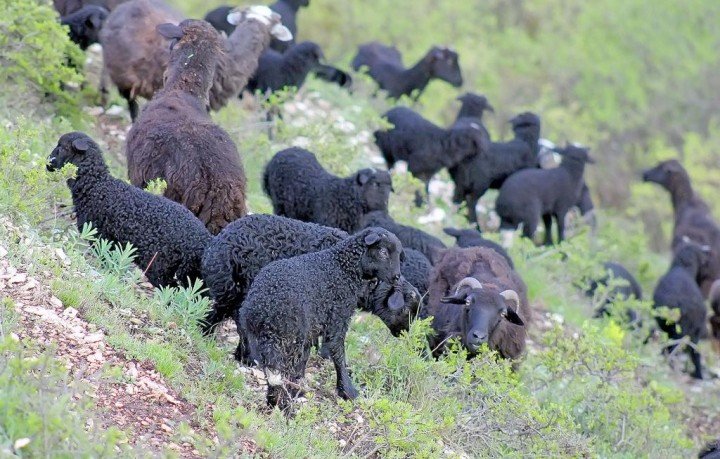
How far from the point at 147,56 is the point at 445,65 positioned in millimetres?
6590

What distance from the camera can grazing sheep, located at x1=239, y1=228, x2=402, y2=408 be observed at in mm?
6594

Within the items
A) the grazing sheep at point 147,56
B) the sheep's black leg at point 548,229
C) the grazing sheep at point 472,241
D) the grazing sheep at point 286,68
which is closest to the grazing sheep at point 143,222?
the grazing sheep at point 147,56

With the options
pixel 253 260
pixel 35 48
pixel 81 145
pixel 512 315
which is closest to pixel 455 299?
pixel 512 315

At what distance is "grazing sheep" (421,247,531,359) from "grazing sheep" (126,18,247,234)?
1784mm

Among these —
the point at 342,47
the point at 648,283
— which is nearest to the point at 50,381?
the point at 648,283

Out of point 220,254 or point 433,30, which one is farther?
point 433,30

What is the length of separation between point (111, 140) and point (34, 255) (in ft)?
13.8

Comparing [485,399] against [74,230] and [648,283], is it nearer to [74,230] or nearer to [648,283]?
[74,230]

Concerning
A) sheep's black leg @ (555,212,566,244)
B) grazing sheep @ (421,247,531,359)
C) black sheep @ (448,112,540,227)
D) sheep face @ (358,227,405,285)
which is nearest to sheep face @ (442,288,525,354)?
grazing sheep @ (421,247,531,359)

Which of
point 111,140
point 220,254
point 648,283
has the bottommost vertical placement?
point 648,283

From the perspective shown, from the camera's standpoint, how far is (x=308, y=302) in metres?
6.74

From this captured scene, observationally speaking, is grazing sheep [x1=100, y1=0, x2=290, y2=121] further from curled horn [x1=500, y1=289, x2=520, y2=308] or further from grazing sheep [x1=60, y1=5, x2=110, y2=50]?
curled horn [x1=500, y1=289, x2=520, y2=308]

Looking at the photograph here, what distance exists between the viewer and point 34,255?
7078 millimetres

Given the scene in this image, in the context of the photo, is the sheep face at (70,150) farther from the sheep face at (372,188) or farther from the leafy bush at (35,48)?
the sheep face at (372,188)
